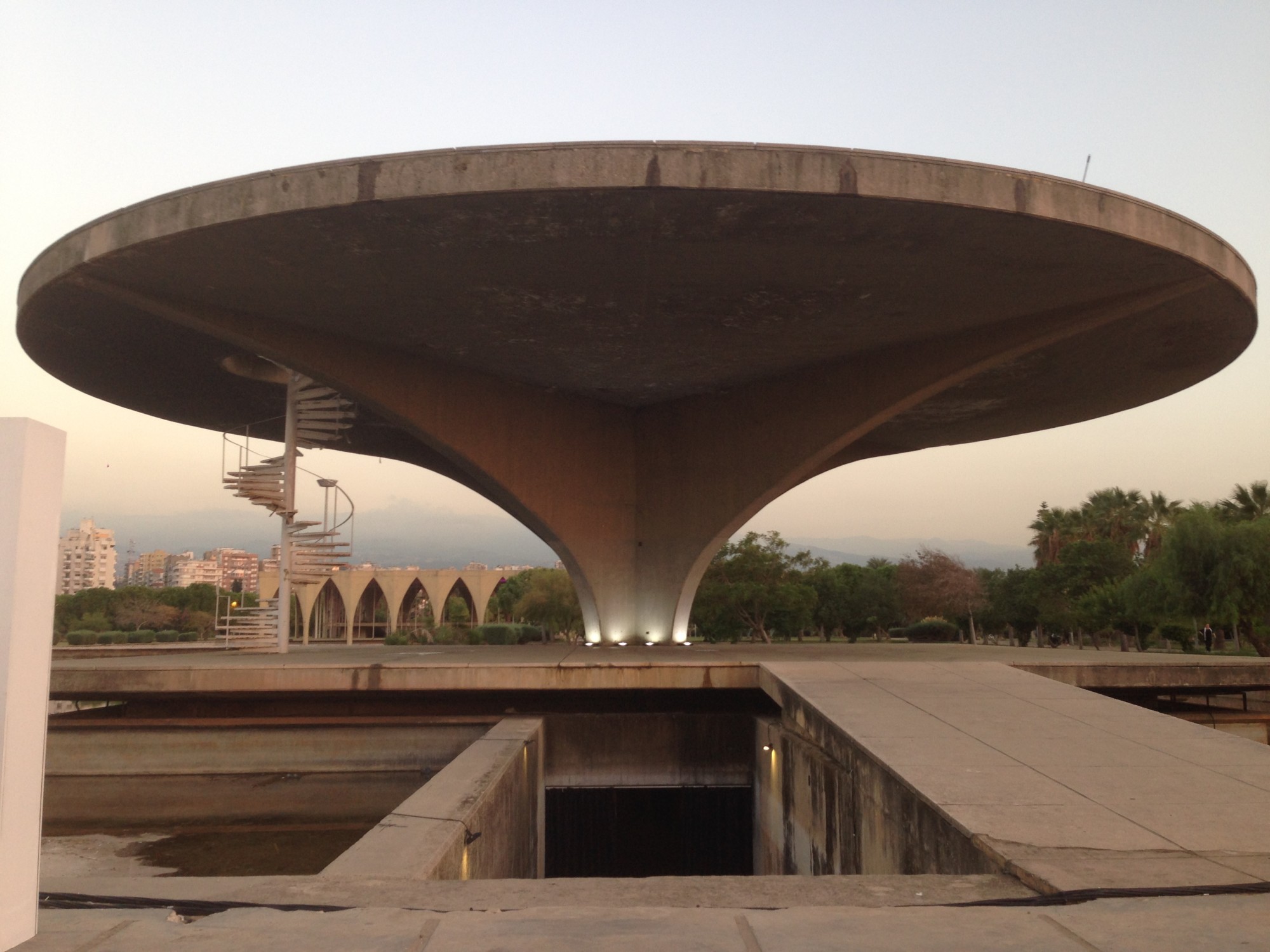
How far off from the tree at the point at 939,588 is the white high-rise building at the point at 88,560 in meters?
151

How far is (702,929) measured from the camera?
3414 mm

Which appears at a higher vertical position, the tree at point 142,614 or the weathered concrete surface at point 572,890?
the weathered concrete surface at point 572,890

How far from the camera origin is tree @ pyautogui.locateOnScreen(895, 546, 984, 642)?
1618 inches

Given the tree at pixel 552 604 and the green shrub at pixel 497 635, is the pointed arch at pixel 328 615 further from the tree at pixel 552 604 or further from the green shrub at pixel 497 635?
the green shrub at pixel 497 635

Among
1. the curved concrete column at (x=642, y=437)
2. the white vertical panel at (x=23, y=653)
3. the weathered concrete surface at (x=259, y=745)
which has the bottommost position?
the weathered concrete surface at (x=259, y=745)

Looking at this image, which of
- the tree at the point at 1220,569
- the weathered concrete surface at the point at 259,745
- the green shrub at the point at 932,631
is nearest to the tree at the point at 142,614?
the green shrub at the point at 932,631

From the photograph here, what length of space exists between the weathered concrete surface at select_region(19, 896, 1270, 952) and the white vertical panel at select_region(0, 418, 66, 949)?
26 centimetres

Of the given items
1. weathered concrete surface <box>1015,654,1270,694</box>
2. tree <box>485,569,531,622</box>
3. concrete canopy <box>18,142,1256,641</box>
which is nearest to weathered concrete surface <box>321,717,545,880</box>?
concrete canopy <box>18,142,1256,641</box>

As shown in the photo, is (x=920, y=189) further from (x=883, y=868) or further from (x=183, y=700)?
(x=183, y=700)

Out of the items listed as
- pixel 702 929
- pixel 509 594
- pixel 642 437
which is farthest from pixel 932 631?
pixel 702 929

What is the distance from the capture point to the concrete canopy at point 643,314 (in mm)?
9359

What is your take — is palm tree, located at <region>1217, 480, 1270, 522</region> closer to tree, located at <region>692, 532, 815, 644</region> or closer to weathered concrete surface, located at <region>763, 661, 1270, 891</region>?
tree, located at <region>692, 532, 815, 644</region>

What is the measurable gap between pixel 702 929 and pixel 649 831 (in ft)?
31.9

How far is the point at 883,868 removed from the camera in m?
6.08
